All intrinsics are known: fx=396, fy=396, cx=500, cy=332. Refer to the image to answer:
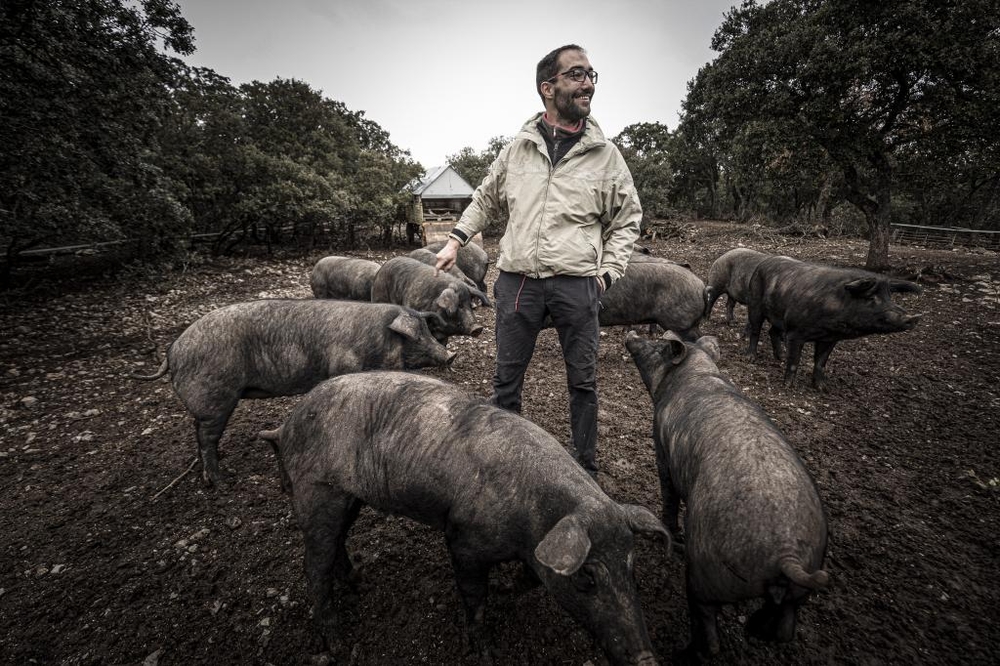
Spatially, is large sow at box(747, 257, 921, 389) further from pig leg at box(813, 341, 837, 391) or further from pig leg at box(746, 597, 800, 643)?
pig leg at box(746, 597, 800, 643)

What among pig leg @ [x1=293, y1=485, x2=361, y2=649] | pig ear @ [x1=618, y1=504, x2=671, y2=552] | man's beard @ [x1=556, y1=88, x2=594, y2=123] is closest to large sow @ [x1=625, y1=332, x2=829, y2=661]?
pig ear @ [x1=618, y1=504, x2=671, y2=552]

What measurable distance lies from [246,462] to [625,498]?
156 inches

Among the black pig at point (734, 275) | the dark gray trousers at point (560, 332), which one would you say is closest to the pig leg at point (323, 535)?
the dark gray trousers at point (560, 332)

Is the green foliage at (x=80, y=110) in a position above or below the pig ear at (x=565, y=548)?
above

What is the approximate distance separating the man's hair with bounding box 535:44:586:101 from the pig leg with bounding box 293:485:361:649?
3205mm

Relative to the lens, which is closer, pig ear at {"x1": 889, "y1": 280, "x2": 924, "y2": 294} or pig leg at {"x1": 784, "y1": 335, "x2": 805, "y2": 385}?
pig ear at {"x1": 889, "y1": 280, "x2": 924, "y2": 294}

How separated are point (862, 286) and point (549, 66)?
480 centimetres

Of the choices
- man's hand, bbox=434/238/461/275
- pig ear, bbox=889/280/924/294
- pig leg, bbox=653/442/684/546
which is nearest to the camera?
pig leg, bbox=653/442/684/546

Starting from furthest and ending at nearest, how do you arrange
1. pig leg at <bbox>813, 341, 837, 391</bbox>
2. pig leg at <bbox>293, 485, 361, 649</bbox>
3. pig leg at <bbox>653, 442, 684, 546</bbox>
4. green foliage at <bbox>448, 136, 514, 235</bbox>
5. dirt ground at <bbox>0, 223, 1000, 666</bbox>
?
green foliage at <bbox>448, 136, 514, 235</bbox>, pig leg at <bbox>813, 341, 837, 391</bbox>, pig leg at <bbox>653, 442, 684, 546</bbox>, dirt ground at <bbox>0, 223, 1000, 666</bbox>, pig leg at <bbox>293, 485, 361, 649</bbox>

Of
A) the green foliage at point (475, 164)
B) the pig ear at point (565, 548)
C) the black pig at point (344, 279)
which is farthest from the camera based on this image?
the green foliage at point (475, 164)

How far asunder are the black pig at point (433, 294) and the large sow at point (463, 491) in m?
2.08

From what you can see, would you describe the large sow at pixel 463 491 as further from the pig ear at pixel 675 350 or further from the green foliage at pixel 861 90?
the green foliage at pixel 861 90

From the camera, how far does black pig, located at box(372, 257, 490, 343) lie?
5273 mm

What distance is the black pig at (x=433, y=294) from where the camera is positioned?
5.27 meters
